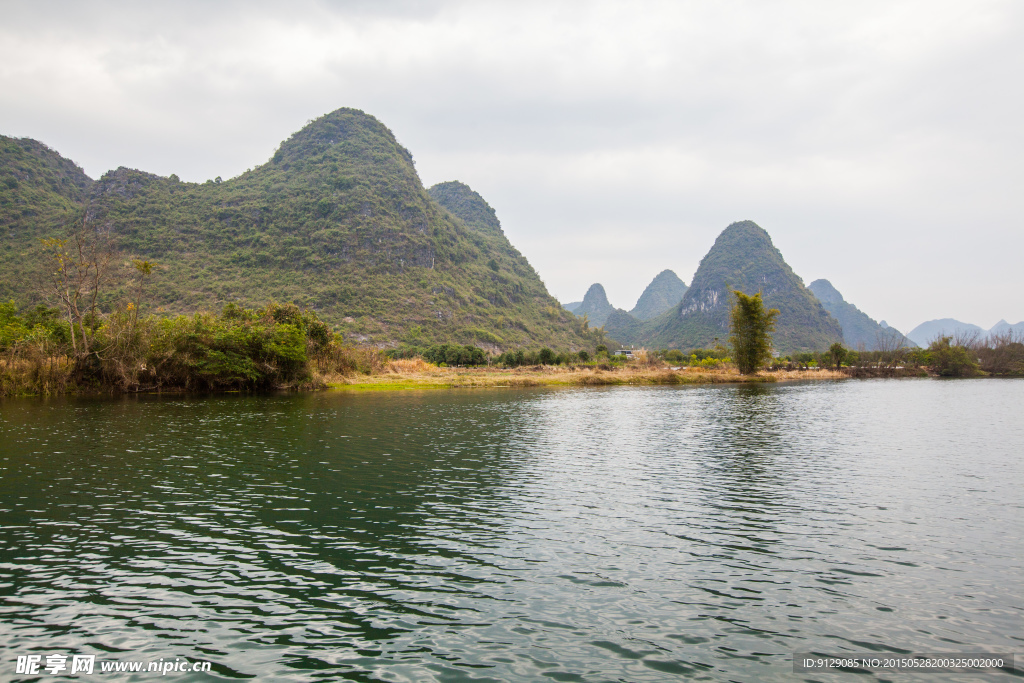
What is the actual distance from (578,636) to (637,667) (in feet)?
Answer: 3.28

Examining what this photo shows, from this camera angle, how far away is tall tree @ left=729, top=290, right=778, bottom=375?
8112 centimetres

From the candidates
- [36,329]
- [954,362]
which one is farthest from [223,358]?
[954,362]

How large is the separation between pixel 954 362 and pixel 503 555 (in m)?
115

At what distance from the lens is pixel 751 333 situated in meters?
81.6

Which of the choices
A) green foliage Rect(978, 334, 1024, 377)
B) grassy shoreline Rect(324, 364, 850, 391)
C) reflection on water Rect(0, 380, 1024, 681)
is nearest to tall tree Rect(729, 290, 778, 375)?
grassy shoreline Rect(324, 364, 850, 391)

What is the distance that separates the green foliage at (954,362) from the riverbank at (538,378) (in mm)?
22648

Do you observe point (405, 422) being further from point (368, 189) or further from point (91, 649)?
point (368, 189)

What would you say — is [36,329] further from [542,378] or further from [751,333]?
[751,333]

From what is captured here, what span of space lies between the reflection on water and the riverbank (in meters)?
42.1

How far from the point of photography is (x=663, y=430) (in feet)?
92.3

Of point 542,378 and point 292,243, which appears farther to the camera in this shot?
point 292,243

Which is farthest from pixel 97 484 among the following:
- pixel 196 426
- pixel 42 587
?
pixel 196 426

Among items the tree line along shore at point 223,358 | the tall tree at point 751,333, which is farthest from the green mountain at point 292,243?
the tall tree at point 751,333

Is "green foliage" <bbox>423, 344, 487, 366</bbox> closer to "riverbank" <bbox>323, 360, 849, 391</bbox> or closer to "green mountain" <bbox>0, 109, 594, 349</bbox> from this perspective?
"riverbank" <bbox>323, 360, 849, 391</bbox>
